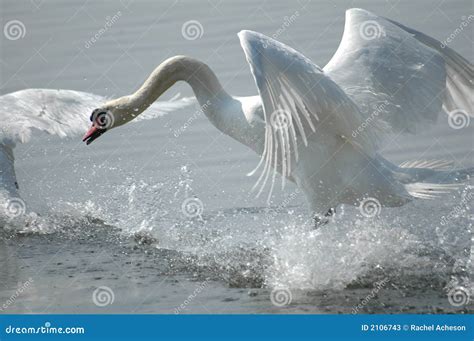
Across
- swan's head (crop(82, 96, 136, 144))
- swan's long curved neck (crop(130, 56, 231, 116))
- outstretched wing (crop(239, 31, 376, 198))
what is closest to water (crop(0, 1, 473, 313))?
outstretched wing (crop(239, 31, 376, 198))

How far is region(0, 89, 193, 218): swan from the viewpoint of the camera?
10523mm

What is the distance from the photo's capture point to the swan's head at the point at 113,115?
30.9ft

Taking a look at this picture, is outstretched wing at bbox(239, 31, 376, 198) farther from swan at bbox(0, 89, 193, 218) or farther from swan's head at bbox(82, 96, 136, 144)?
swan at bbox(0, 89, 193, 218)

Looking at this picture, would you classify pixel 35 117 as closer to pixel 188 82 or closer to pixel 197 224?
pixel 197 224

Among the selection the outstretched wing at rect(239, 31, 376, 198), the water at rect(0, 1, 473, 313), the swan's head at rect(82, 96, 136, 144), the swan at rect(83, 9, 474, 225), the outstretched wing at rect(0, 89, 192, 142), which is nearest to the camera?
the outstretched wing at rect(239, 31, 376, 198)

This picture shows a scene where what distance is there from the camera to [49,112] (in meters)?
11.2

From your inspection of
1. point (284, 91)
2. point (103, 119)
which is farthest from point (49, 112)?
point (284, 91)

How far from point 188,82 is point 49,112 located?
2660 millimetres

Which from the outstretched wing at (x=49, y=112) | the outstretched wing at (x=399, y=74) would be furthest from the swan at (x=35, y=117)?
the outstretched wing at (x=399, y=74)

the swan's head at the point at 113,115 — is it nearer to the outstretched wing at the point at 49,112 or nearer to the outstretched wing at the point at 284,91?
the outstretched wing at the point at 49,112

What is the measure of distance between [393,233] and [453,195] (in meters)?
1.63

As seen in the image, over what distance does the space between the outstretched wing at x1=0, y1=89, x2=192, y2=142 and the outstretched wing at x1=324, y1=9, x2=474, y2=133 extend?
8.18ft

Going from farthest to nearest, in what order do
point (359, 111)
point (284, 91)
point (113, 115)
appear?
point (113, 115) < point (359, 111) < point (284, 91)

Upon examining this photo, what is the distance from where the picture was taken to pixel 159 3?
64.7ft
